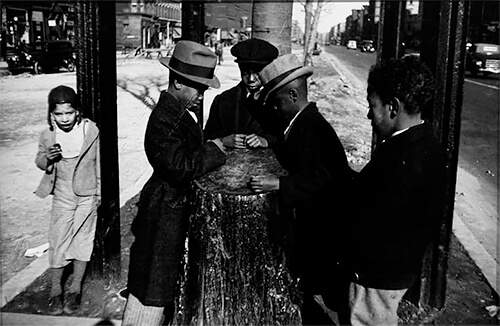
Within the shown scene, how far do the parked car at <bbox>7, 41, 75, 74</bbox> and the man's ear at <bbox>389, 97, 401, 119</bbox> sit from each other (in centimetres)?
2576

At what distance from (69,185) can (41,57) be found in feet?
80.6

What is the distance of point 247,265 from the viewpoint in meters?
2.58

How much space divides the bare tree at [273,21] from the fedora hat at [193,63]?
2.25 meters

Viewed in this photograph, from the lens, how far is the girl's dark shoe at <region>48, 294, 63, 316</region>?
3.61 m

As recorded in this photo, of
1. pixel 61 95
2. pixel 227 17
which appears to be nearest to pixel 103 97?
pixel 61 95

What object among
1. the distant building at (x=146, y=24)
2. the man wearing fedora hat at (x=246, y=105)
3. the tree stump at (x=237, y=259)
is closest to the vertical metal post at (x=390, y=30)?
the man wearing fedora hat at (x=246, y=105)

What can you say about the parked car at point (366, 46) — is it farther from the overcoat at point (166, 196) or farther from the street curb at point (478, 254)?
the overcoat at point (166, 196)

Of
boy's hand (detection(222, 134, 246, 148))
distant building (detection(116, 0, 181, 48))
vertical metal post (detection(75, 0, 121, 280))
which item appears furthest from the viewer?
distant building (detection(116, 0, 181, 48))

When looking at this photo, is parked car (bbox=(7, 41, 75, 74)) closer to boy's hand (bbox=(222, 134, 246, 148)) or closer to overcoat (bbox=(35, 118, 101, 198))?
overcoat (bbox=(35, 118, 101, 198))

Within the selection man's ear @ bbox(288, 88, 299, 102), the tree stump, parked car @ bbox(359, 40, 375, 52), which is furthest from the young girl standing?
parked car @ bbox(359, 40, 375, 52)

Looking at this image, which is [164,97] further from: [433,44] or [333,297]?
[433,44]

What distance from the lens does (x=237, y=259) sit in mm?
2570

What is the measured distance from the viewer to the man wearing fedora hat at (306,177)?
2596mm

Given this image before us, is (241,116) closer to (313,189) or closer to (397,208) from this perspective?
(313,189)
